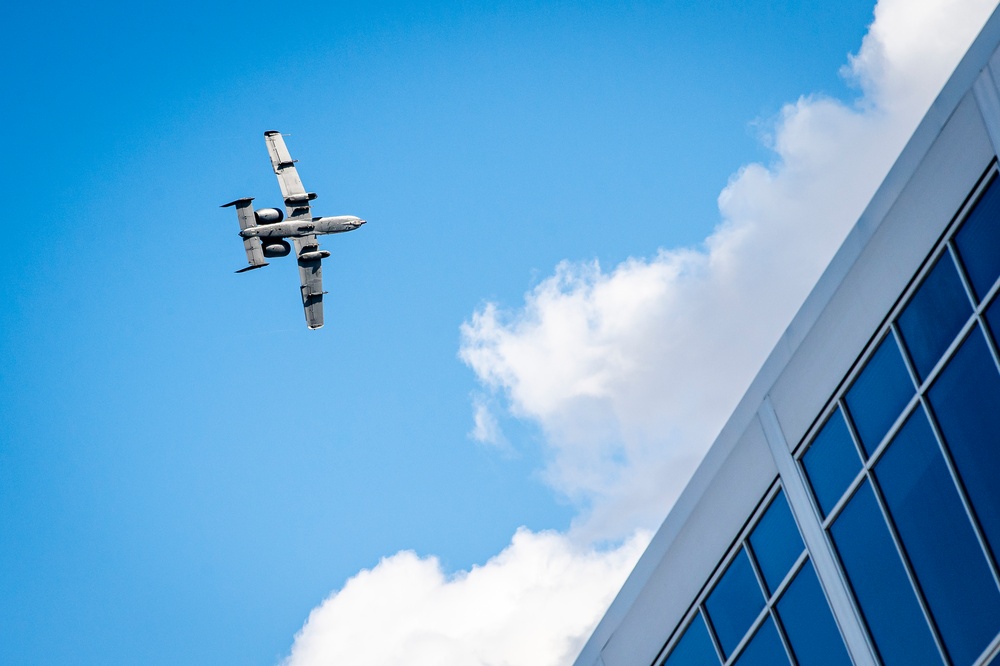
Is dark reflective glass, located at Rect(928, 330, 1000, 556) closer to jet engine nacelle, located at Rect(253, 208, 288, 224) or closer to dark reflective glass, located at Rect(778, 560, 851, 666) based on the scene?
dark reflective glass, located at Rect(778, 560, 851, 666)

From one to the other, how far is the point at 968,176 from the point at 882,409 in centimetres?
319

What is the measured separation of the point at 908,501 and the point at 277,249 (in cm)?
4096

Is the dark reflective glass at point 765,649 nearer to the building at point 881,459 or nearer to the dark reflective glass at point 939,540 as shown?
the building at point 881,459

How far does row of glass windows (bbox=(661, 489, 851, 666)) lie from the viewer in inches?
606

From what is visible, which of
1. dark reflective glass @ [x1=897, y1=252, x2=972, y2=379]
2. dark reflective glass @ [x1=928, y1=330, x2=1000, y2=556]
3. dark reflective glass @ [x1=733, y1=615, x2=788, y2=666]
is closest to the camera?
dark reflective glass @ [x1=928, y1=330, x2=1000, y2=556]

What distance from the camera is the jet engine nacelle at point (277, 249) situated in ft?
168

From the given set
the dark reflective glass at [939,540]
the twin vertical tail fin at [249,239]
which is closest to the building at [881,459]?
the dark reflective glass at [939,540]

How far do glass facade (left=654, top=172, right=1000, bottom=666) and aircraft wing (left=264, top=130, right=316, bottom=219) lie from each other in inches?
1524

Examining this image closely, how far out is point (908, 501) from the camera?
14211 mm

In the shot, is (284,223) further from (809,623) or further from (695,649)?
(809,623)

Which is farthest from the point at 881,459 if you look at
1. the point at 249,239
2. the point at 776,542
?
the point at 249,239

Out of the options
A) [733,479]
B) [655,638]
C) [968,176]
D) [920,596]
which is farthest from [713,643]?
[968,176]

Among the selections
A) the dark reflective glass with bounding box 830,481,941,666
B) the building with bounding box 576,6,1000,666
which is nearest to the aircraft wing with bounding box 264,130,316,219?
the building with bounding box 576,6,1000,666

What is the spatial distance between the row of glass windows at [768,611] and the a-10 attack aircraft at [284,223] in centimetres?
3696
